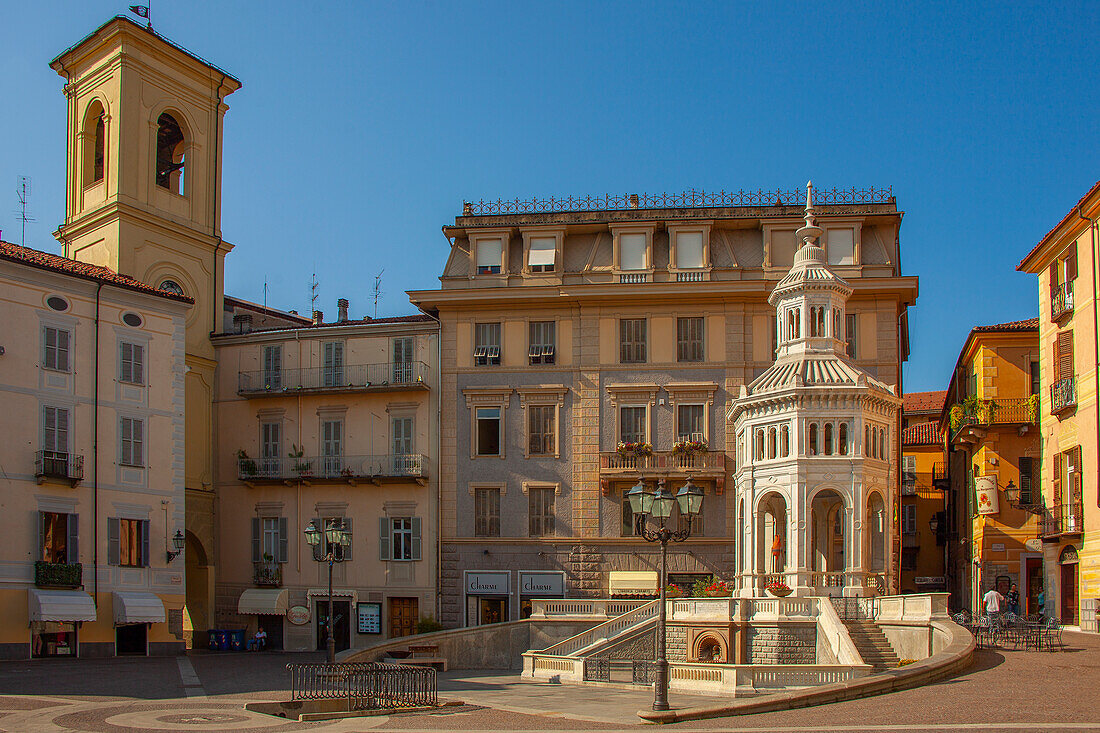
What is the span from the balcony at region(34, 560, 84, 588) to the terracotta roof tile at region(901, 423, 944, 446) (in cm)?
4897

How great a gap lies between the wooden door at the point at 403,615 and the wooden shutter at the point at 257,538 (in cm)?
634

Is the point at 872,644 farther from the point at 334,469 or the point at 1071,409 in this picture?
the point at 334,469

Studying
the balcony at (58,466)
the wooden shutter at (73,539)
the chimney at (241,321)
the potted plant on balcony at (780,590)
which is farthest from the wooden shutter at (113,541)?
the potted plant on balcony at (780,590)

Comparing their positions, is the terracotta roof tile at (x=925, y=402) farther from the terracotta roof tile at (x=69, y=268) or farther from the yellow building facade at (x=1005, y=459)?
the terracotta roof tile at (x=69, y=268)

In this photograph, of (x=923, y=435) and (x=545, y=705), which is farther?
(x=923, y=435)

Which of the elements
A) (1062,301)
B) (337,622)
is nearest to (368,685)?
(337,622)

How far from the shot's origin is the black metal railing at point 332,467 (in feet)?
167

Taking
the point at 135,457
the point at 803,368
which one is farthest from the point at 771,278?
the point at 135,457

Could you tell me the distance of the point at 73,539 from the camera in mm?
42812

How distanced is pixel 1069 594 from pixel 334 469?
27915 millimetres

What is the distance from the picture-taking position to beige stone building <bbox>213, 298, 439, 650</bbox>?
5091 centimetres

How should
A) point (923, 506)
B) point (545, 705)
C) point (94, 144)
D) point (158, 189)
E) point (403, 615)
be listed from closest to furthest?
point (545, 705) < point (403, 615) < point (158, 189) < point (94, 144) < point (923, 506)

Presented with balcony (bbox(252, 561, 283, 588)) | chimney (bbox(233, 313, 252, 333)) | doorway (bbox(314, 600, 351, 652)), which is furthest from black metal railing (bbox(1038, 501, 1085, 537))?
chimney (bbox(233, 313, 252, 333))

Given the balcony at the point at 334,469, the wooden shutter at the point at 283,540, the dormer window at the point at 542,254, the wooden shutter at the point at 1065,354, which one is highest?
the dormer window at the point at 542,254
